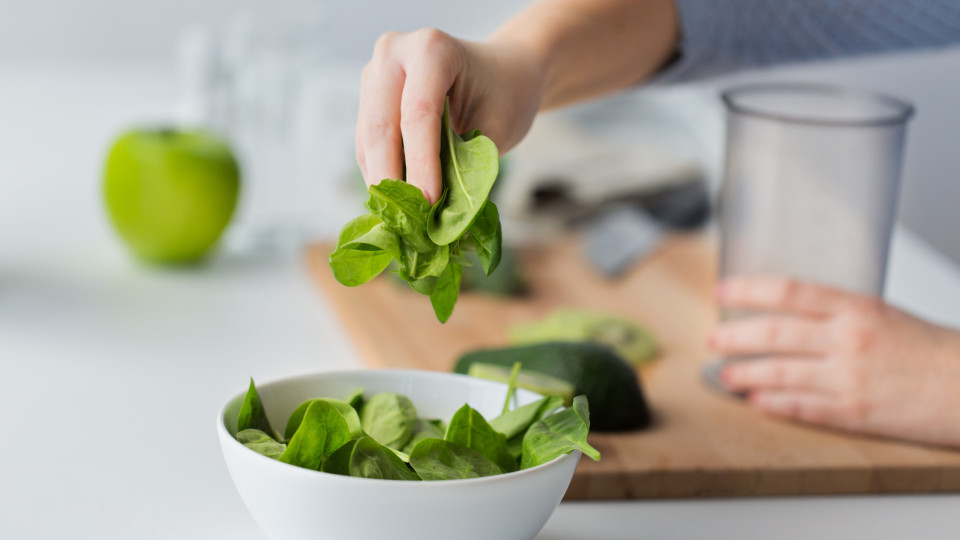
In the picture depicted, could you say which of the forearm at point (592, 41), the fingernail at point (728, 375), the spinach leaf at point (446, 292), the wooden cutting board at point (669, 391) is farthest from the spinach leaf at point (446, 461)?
the fingernail at point (728, 375)

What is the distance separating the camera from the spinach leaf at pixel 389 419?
0.73m

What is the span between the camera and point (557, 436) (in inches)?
26.3

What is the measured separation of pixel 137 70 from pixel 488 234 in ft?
7.90

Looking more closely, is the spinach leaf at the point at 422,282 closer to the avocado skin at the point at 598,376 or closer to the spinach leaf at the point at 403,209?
the spinach leaf at the point at 403,209

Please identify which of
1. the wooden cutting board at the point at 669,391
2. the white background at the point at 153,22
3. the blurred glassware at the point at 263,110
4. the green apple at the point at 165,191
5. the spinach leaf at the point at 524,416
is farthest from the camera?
the white background at the point at 153,22

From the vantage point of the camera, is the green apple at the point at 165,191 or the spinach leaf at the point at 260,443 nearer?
the spinach leaf at the point at 260,443

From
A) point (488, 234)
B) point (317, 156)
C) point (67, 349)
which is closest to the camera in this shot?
point (488, 234)

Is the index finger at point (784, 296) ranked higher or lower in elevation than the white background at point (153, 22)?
lower

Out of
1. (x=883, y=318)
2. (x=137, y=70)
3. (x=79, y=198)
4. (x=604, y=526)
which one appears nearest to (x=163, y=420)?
(x=604, y=526)

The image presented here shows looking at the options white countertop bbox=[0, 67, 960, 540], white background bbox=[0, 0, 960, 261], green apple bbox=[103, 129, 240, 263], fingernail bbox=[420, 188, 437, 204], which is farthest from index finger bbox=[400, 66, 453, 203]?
white background bbox=[0, 0, 960, 261]

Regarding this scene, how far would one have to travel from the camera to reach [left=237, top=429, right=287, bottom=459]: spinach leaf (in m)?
0.66

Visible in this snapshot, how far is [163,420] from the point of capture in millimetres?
987

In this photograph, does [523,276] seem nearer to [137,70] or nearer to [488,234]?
[488,234]

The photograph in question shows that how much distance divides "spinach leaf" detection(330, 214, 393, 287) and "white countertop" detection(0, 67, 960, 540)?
0.24 meters
